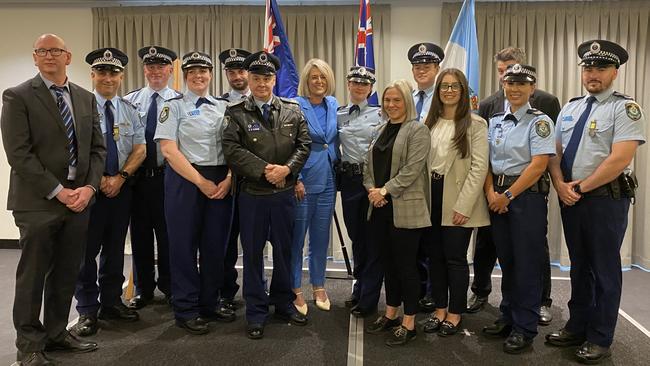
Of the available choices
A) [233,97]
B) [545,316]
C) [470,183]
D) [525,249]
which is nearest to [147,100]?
[233,97]

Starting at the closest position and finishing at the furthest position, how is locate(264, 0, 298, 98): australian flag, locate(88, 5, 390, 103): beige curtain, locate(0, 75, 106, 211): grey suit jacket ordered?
locate(0, 75, 106, 211): grey suit jacket, locate(264, 0, 298, 98): australian flag, locate(88, 5, 390, 103): beige curtain

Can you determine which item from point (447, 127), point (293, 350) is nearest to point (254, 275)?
point (293, 350)

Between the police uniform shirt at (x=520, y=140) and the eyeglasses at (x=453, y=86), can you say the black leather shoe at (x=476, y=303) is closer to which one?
the police uniform shirt at (x=520, y=140)

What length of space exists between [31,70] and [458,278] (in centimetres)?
532

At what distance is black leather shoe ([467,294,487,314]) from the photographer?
12.2 ft

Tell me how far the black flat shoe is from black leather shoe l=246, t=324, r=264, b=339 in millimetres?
1159

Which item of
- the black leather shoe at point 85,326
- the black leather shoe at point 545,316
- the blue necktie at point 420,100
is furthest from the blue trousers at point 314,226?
the black leather shoe at point 545,316

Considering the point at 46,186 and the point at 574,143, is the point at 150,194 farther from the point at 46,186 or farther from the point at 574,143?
the point at 574,143

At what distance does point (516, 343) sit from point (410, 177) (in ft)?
3.88

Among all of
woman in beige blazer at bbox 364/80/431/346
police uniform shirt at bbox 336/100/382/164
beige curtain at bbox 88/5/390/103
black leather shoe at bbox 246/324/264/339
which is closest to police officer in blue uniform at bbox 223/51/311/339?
black leather shoe at bbox 246/324/264/339

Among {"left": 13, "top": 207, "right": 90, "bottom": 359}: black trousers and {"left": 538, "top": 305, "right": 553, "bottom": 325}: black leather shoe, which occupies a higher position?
{"left": 13, "top": 207, "right": 90, "bottom": 359}: black trousers

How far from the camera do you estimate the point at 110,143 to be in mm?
3316

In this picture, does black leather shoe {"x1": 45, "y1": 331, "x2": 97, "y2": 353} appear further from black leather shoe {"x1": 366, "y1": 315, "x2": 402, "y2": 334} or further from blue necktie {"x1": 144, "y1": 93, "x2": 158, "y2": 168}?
black leather shoe {"x1": 366, "y1": 315, "x2": 402, "y2": 334}

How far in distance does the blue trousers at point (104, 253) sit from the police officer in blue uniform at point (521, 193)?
244 centimetres
